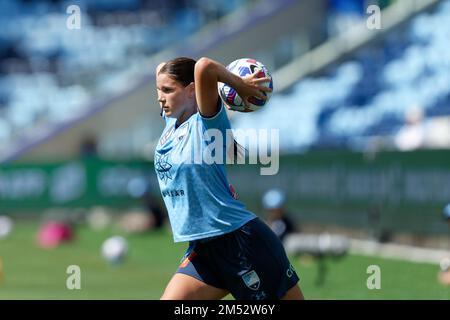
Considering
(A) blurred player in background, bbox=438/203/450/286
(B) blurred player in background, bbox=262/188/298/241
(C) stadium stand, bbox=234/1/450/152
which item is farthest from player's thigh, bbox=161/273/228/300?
(C) stadium stand, bbox=234/1/450/152

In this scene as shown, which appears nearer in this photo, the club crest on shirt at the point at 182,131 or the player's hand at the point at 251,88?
the player's hand at the point at 251,88

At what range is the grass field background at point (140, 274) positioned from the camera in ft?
42.7

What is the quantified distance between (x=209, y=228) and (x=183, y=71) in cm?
105

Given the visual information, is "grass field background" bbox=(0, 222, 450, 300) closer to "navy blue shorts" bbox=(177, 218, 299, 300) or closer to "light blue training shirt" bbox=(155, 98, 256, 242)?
"navy blue shorts" bbox=(177, 218, 299, 300)

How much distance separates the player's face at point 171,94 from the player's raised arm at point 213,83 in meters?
0.34

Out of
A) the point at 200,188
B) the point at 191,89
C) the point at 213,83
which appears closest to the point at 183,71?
the point at 191,89

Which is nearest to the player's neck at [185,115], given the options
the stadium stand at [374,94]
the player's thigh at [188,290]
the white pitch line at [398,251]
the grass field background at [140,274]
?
the player's thigh at [188,290]

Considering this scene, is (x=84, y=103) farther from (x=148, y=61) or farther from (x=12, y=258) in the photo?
(x=12, y=258)

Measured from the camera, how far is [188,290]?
6691 mm

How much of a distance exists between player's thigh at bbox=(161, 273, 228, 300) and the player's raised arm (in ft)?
3.61

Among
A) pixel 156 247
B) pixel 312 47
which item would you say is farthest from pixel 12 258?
pixel 312 47

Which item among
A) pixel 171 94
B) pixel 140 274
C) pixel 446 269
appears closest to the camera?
pixel 171 94

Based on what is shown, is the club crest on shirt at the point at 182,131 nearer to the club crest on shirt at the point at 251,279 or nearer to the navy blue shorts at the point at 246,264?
the navy blue shorts at the point at 246,264

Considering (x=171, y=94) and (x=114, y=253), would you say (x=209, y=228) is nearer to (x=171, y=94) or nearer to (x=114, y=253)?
(x=171, y=94)
